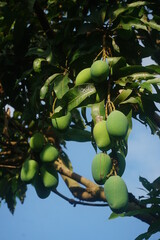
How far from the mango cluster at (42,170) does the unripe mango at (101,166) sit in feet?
1.49

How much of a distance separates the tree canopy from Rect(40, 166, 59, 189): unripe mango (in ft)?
0.06

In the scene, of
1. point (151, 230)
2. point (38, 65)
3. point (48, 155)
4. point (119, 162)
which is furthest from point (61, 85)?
point (151, 230)

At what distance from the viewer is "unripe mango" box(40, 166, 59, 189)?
1.63 metres

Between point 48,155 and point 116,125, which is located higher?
point 116,125

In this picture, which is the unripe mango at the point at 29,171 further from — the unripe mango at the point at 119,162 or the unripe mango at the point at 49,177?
the unripe mango at the point at 119,162

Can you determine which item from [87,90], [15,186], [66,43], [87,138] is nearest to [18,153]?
[15,186]

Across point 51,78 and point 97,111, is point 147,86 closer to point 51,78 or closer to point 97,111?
point 97,111

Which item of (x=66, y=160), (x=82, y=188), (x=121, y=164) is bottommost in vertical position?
(x=66, y=160)

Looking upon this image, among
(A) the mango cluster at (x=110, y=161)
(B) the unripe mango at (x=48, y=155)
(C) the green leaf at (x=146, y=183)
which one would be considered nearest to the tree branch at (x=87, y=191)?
(C) the green leaf at (x=146, y=183)

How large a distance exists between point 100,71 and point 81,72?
0.52ft

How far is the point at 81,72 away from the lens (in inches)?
54.7

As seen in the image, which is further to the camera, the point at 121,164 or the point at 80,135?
the point at 80,135

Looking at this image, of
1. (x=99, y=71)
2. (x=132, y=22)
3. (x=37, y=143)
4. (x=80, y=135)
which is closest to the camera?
(x=99, y=71)

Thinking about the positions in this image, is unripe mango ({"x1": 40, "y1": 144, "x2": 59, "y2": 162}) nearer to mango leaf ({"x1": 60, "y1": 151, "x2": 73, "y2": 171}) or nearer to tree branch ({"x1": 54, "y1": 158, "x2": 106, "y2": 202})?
tree branch ({"x1": 54, "y1": 158, "x2": 106, "y2": 202})
